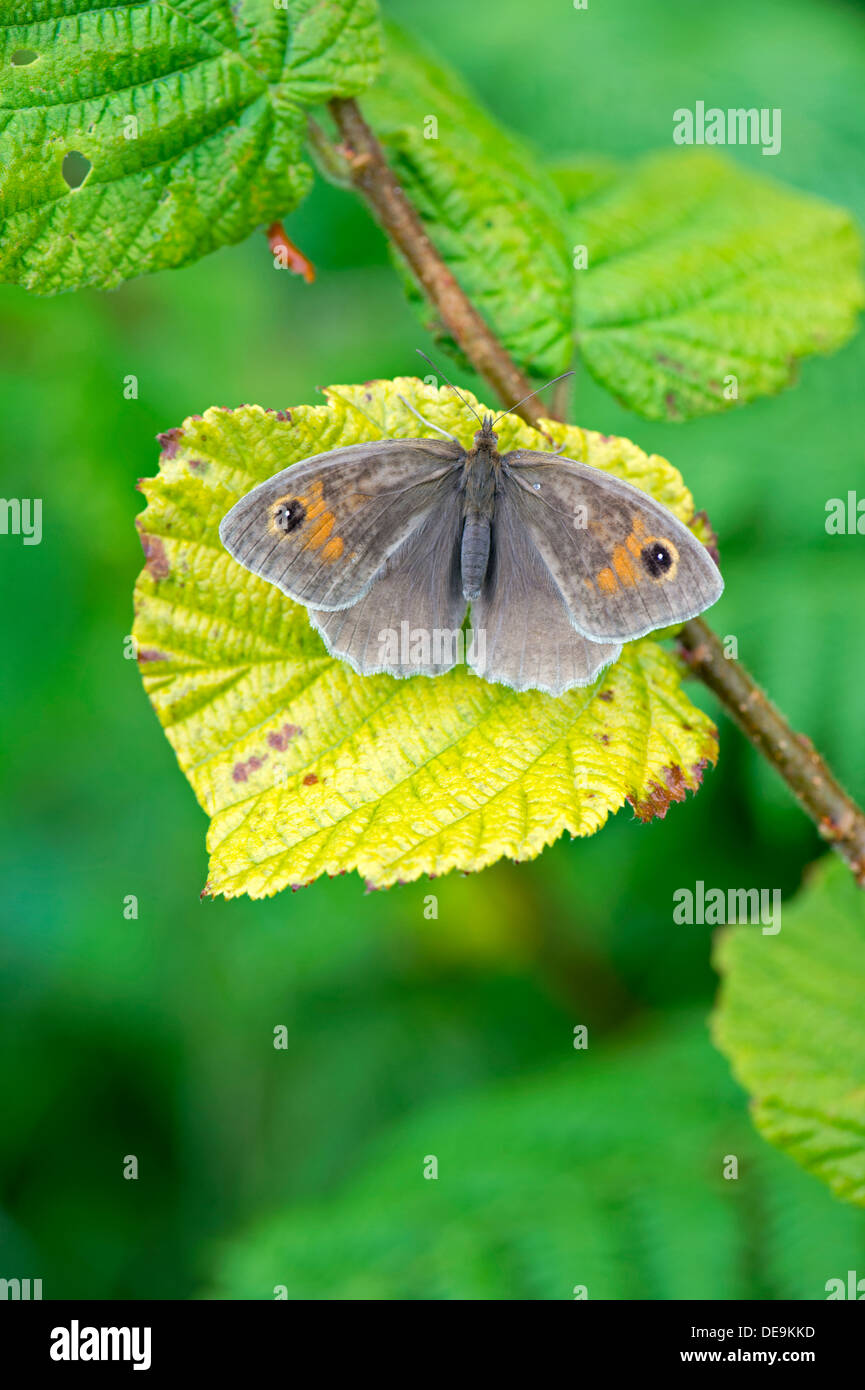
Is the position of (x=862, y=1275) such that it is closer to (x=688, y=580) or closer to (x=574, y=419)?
(x=688, y=580)

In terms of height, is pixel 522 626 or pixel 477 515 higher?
pixel 477 515

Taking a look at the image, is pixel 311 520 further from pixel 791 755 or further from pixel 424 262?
pixel 791 755

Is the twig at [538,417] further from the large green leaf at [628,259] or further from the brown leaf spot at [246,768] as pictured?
the brown leaf spot at [246,768]

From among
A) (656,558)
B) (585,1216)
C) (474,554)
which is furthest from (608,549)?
(585,1216)

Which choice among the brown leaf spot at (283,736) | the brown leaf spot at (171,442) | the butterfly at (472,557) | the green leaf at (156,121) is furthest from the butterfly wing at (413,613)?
the green leaf at (156,121)

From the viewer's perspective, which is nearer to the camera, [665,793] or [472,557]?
[665,793]

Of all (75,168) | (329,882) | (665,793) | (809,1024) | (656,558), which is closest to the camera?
(665,793)
